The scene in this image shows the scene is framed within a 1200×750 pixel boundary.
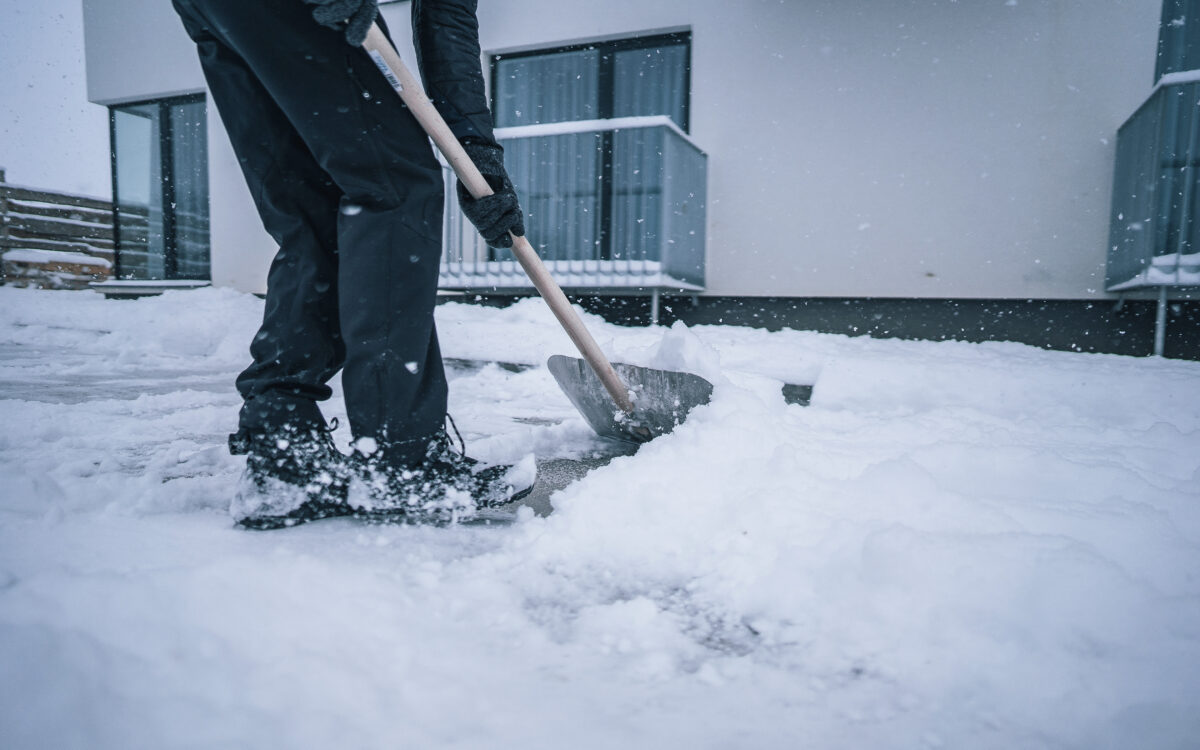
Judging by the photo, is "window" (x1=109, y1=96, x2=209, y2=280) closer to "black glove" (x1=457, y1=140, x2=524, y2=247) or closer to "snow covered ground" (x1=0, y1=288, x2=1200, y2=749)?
"snow covered ground" (x1=0, y1=288, x2=1200, y2=749)

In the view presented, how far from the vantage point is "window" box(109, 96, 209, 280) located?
296 inches

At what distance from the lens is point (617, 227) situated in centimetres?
496

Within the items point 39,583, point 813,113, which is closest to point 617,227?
point 813,113

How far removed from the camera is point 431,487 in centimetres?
129

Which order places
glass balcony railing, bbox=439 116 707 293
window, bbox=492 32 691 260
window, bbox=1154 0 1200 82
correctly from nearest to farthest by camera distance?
window, bbox=1154 0 1200 82
glass balcony railing, bbox=439 116 707 293
window, bbox=492 32 691 260

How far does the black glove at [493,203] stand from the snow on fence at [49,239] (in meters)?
10.9

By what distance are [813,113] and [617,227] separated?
175cm

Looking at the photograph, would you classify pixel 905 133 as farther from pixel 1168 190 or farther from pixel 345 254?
pixel 345 254

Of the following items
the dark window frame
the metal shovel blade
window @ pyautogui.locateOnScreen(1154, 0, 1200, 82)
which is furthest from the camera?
the dark window frame

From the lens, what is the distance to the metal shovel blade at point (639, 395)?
1.73m

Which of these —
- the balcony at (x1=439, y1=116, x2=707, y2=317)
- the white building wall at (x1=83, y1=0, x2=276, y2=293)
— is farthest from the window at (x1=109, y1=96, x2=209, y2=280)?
the balcony at (x1=439, y1=116, x2=707, y2=317)

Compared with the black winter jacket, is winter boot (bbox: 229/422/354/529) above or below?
below

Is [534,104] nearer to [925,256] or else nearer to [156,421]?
[925,256]

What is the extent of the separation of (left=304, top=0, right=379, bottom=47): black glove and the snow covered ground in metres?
0.92
